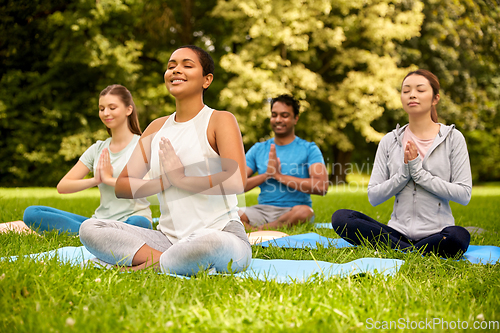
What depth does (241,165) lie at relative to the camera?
2510 mm

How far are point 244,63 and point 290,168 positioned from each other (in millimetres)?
10078

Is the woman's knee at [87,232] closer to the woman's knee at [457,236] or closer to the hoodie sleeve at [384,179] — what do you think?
the hoodie sleeve at [384,179]

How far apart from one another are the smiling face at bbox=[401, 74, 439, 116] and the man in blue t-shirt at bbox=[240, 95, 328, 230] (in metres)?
1.53

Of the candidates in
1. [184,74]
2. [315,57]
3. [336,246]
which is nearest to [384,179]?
[336,246]

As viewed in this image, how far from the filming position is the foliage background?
13477mm

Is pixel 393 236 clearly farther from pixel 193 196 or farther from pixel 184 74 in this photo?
pixel 184 74

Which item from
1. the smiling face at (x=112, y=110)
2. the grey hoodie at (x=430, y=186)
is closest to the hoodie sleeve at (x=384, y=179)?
the grey hoodie at (x=430, y=186)

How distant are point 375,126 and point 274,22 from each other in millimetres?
6099

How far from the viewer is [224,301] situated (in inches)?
78.4

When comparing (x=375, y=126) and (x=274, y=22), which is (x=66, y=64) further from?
(x=375, y=126)

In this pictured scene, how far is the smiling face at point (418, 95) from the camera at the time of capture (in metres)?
3.16

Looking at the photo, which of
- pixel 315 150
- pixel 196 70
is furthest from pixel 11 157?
pixel 196 70

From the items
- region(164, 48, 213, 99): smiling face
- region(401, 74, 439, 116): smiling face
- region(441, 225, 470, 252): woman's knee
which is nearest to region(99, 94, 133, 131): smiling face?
region(164, 48, 213, 99): smiling face

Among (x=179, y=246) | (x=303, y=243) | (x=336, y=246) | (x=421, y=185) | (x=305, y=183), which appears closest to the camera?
A: (x=179, y=246)
